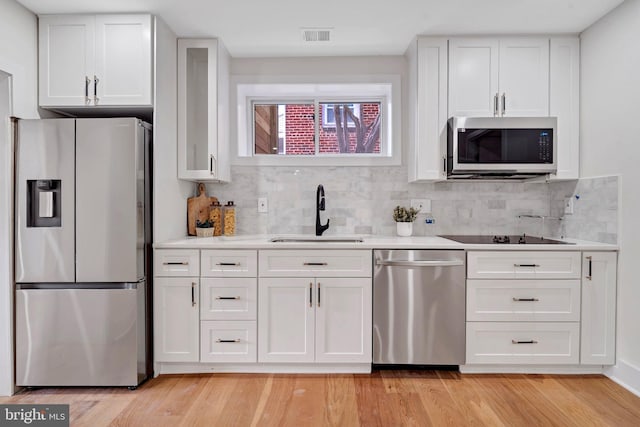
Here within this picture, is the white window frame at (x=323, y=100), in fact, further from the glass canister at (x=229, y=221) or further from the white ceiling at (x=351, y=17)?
the glass canister at (x=229, y=221)

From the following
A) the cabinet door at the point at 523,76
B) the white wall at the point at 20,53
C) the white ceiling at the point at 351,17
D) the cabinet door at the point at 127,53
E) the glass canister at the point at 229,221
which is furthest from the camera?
the glass canister at the point at 229,221

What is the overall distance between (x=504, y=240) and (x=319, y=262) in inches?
53.0

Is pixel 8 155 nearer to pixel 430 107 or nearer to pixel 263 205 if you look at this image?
pixel 263 205

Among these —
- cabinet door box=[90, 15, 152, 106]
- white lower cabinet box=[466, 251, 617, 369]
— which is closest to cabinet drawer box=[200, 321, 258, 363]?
white lower cabinet box=[466, 251, 617, 369]

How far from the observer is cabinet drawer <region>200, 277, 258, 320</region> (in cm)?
252

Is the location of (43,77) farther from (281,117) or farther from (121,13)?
(281,117)

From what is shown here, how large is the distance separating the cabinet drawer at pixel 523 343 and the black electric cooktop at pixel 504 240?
0.53 m

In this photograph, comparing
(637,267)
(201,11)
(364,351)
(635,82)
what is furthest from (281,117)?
(637,267)

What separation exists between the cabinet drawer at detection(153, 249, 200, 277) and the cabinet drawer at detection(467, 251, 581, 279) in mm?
A: 1780

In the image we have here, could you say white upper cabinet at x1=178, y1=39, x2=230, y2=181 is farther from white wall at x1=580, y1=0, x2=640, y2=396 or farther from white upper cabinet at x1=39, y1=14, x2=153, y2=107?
white wall at x1=580, y1=0, x2=640, y2=396

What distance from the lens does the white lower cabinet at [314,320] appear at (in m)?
2.51

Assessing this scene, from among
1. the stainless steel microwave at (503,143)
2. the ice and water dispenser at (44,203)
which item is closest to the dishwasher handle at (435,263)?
the stainless steel microwave at (503,143)

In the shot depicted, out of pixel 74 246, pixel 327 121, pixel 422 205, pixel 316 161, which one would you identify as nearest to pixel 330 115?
pixel 327 121

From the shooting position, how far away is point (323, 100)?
335 centimetres
